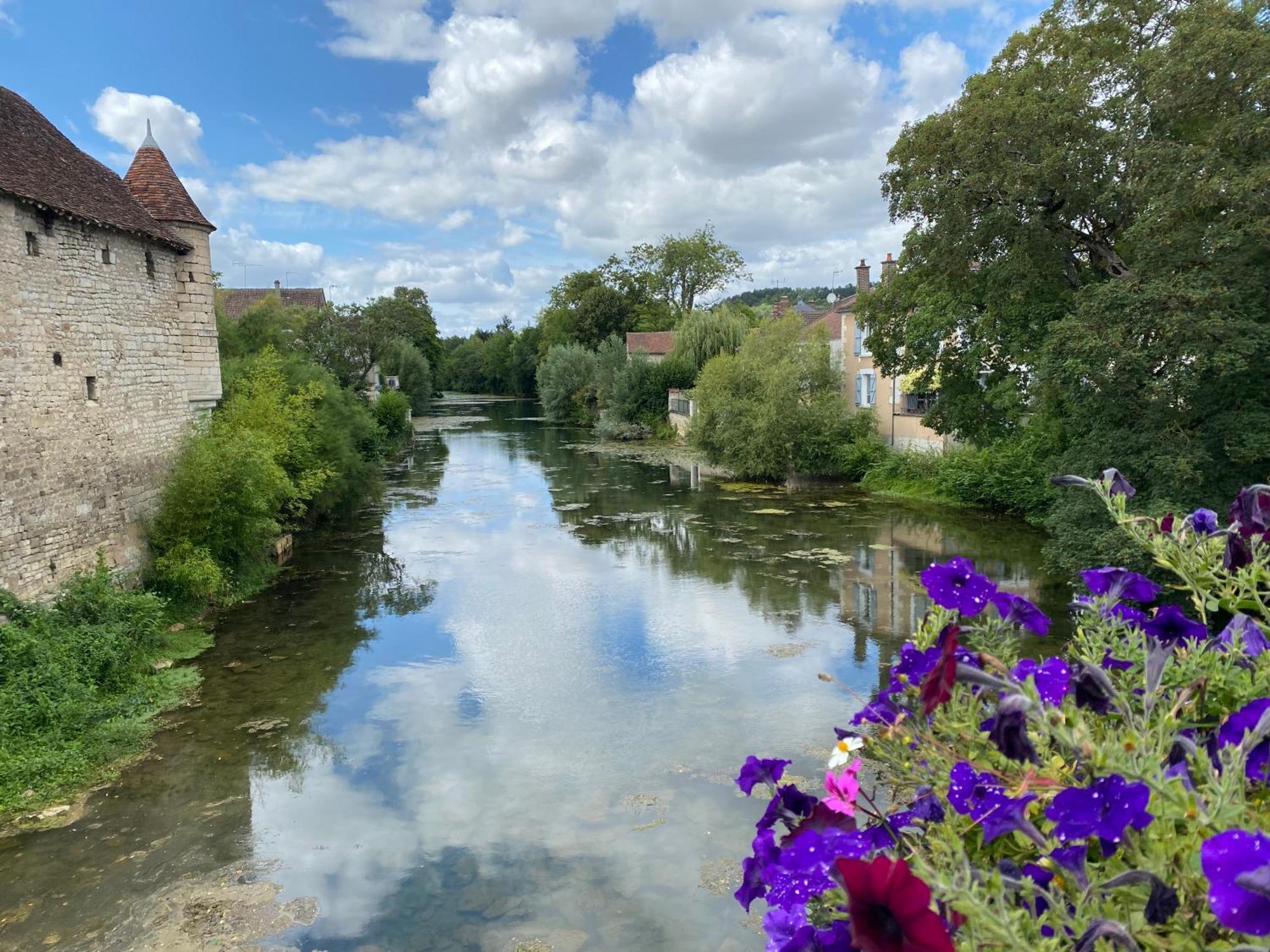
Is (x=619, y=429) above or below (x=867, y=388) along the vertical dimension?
below

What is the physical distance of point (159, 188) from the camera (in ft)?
42.7

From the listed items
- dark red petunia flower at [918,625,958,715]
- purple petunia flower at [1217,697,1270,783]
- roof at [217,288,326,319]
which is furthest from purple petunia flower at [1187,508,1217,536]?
roof at [217,288,326,319]

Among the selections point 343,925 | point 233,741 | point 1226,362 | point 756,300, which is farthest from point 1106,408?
point 756,300

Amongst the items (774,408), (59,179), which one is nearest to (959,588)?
(59,179)

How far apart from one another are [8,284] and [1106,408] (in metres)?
13.7

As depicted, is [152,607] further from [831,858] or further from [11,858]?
[831,858]

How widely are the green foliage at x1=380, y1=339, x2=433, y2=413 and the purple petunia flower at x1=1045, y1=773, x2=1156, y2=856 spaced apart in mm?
44838

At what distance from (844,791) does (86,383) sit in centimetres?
1191

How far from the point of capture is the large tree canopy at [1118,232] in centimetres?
953

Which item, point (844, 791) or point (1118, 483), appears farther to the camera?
point (1118, 483)

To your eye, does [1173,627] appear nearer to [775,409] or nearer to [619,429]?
[775,409]

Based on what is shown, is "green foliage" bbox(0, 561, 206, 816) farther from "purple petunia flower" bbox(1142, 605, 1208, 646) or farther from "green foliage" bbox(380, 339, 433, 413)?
"green foliage" bbox(380, 339, 433, 413)

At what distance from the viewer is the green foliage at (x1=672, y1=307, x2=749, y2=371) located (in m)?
38.4

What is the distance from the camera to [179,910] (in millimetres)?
5656
